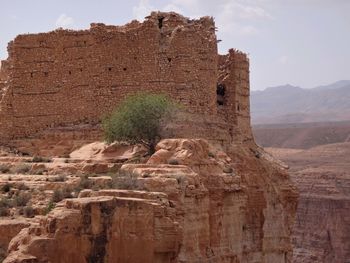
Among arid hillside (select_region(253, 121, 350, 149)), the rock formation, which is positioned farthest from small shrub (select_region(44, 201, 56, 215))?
arid hillside (select_region(253, 121, 350, 149))

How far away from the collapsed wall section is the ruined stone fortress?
31mm

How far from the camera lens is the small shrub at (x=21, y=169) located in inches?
908

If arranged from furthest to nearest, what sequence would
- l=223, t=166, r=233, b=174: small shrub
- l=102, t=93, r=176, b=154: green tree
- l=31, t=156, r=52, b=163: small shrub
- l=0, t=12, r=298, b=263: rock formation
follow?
l=102, t=93, r=176, b=154: green tree, l=31, t=156, r=52, b=163: small shrub, l=223, t=166, r=233, b=174: small shrub, l=0, t=12, r=298, b=263: rock formation

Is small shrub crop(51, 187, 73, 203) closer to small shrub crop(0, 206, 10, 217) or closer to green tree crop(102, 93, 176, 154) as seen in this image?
small shrub crop(0, 206, 10, 217)

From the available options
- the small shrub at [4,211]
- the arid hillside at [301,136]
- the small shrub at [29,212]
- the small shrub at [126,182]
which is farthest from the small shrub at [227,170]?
the arid hillside at [301,136]

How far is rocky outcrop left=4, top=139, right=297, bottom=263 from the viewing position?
639 inches

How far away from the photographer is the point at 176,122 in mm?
25594

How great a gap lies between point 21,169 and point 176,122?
16.3 feet

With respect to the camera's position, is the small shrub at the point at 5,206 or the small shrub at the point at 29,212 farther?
the small shrub at the point at 5,206

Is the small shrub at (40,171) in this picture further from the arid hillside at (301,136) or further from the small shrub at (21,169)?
the arid hillside at (301,136)

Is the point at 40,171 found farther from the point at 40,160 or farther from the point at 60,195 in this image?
the point at 60,195

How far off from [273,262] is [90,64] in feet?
31.0

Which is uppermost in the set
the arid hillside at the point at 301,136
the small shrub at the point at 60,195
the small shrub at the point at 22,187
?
the small shrub at the point at 22,187

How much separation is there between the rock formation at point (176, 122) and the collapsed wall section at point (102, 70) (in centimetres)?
3
